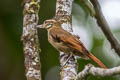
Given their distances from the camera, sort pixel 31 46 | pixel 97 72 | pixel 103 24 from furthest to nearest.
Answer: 1. pixel 31 46
2. pixel 103 24
3. pixel 97 72

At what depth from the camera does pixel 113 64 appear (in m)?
7.34

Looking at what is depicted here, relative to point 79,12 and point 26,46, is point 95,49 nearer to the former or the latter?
point 79,12

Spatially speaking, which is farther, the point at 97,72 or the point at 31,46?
the point at 31,46

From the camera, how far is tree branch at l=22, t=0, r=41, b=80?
4.34 metres

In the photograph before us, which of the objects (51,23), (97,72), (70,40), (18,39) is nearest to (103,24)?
(97,72)

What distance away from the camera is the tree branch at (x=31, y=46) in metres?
4.34

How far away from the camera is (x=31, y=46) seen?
4449 mm

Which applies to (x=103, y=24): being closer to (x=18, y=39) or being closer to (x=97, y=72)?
(x=97, y=72)

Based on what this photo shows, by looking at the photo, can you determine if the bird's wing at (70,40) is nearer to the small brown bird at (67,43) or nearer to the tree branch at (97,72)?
the small brown bird at (67,43)

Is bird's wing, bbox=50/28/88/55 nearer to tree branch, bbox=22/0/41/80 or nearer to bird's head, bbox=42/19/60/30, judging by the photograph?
bird's head, bbox=42/19/60/30

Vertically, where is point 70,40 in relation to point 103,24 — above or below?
below

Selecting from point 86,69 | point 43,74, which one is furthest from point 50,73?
point 86,69

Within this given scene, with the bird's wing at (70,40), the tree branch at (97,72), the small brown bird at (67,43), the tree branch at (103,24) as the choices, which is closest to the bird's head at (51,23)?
the small brown bird at (67,43)

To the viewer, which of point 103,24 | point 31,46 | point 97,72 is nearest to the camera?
point 97,72
